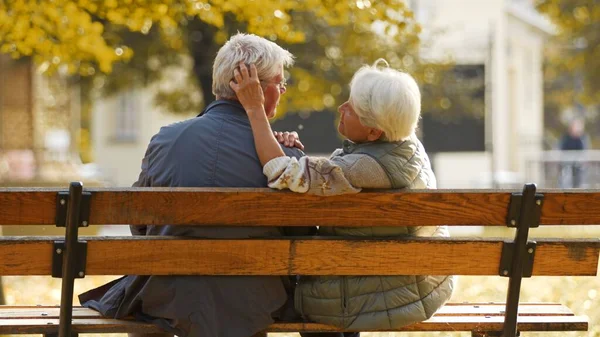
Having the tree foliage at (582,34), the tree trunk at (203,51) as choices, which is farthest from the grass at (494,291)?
the tree foliage at (582,34)

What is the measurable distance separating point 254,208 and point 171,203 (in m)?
0.29

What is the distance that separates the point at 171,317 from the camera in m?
4.67

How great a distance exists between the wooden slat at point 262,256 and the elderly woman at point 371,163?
0.10 meters

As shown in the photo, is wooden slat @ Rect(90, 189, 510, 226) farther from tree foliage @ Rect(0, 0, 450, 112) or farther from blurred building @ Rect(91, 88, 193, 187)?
blurred building @ Rect(91, 88, 193, 187)

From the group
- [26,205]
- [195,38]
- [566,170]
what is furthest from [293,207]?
[566,170]

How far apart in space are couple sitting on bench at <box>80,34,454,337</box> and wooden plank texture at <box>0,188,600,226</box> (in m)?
0.06

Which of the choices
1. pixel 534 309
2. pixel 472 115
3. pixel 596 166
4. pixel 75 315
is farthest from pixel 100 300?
pixel 596 166

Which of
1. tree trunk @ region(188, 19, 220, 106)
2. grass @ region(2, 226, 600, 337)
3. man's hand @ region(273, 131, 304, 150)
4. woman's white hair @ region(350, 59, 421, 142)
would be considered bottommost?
grass @ region(2, 226, 600, 337)

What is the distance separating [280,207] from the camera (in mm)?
4594

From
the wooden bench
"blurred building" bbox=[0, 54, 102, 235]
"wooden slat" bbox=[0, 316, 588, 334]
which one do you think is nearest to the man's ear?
the wooden bench

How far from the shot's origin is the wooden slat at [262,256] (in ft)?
15.1

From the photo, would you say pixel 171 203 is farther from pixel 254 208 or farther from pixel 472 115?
pixel 472 115

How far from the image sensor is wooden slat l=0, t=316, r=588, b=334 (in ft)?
15.6

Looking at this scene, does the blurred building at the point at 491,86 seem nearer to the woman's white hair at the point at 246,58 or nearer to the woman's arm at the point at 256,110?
the woman's white hair at the point at 246,58
